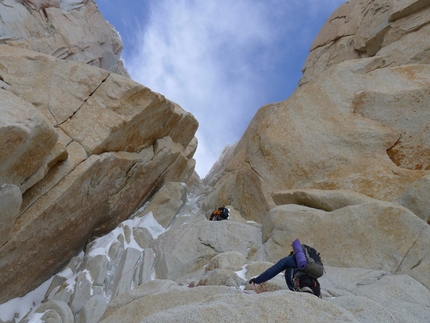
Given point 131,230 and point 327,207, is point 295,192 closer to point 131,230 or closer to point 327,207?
point 327,207

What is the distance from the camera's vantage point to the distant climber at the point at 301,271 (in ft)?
31.6

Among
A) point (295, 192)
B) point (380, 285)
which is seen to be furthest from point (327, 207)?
point (380, 285)

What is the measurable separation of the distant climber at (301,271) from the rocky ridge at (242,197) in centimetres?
79

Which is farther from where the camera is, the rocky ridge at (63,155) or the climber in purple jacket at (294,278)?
the rocky ridge at (63,155)

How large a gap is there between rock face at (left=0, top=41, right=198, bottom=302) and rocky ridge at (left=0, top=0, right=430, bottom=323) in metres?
0.10

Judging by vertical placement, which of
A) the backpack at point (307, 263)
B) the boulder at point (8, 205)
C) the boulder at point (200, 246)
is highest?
the boulder at point (200, 246)

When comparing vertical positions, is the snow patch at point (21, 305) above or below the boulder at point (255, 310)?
below

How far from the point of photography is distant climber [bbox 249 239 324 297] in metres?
9.62

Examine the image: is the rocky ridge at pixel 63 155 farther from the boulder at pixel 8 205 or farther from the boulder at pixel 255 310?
the boulder at pixel 255 310

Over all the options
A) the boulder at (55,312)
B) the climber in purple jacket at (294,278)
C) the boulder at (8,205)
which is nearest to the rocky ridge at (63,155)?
the boulder at (8,205)

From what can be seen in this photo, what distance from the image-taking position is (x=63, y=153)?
685 inches

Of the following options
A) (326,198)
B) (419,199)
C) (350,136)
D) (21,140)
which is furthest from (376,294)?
(21,140)

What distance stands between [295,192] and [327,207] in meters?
2.09

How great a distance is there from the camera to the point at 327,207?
17.1 meters
